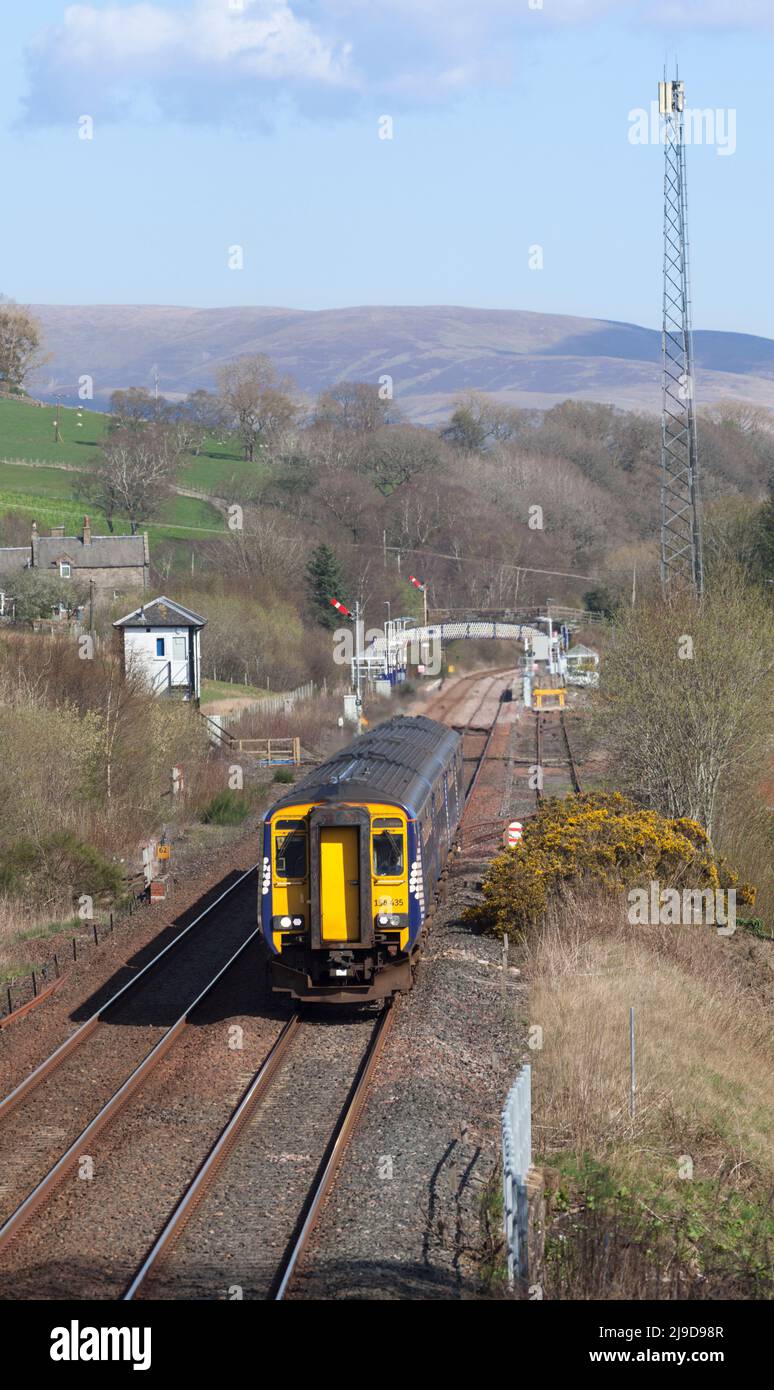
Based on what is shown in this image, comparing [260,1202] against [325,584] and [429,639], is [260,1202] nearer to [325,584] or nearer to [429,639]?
[429,639]

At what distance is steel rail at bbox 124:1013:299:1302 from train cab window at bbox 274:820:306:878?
192 cm

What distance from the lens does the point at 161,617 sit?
5750 cm

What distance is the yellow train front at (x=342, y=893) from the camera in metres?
16.5

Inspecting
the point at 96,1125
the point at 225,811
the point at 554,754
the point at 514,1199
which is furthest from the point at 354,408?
the point at 514,1199

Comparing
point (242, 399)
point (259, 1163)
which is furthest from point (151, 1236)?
point (242, 399)

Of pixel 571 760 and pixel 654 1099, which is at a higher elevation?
pixel 654 1099

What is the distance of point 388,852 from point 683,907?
7361 mm

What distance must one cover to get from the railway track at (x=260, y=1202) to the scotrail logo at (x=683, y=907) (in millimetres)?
6516

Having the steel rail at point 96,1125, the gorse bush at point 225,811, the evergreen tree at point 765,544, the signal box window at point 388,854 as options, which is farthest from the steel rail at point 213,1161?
the evergreen tree at point 765,544

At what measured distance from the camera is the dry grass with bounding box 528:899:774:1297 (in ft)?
37.7

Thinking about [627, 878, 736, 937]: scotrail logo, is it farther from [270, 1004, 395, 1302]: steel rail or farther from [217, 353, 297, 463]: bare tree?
[217, 353, 297, 463]: bare tree
